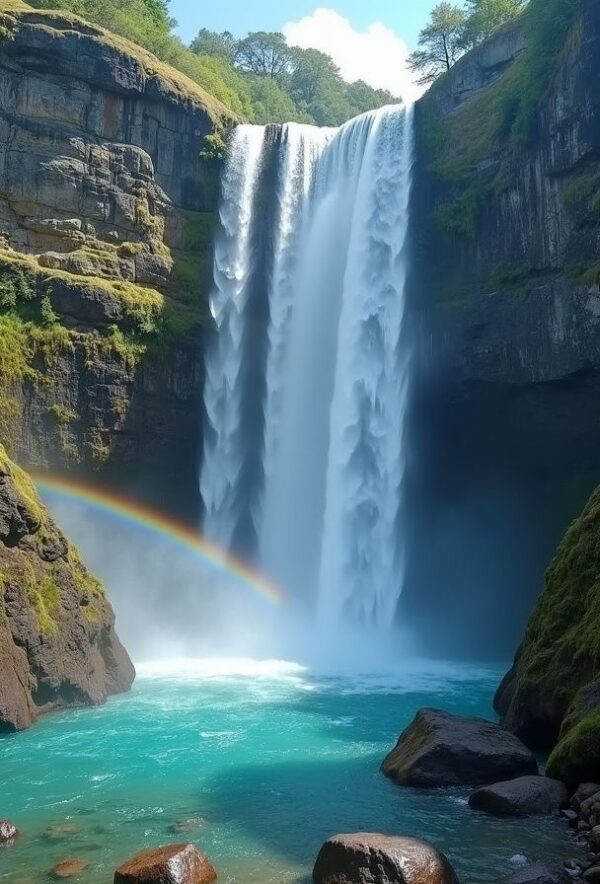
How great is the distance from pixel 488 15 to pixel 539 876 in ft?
146

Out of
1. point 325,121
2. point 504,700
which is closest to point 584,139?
point 504,700

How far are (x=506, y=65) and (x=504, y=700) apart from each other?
23.9 meters

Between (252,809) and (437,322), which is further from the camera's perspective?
(437,322)

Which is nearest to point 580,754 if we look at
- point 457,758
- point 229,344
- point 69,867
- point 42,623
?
point 457,758

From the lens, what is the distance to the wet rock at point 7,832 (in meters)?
8.52

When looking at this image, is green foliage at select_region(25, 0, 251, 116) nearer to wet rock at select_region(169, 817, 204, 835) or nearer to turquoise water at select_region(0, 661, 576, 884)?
turquoise water at select_region(0, 661, 576, 884)

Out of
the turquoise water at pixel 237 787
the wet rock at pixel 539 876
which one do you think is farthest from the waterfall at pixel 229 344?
the wet rock at pixel 539 876

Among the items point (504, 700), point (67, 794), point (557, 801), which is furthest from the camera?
point (504, 700)

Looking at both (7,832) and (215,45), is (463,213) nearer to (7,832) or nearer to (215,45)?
(7,832)

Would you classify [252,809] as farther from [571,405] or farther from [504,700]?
[571,405]

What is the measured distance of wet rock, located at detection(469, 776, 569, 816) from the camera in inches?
355

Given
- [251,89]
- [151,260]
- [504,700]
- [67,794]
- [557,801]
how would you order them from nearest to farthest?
[557,801] → [67,794] → [504,700] → [151,260] → [251,89]

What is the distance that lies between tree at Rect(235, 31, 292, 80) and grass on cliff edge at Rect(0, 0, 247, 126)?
39.3m

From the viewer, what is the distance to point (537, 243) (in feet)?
80.9
